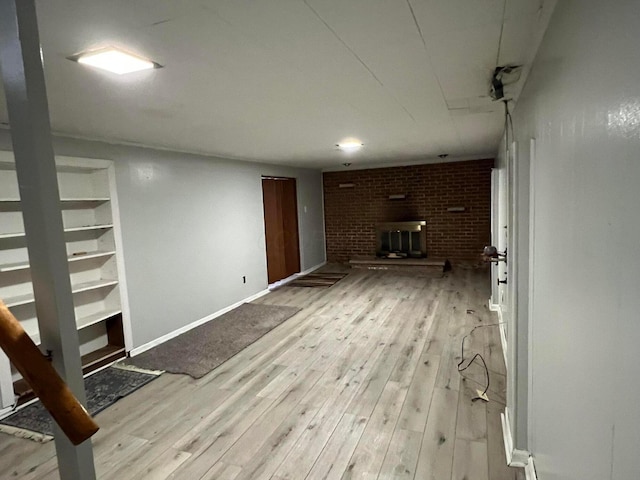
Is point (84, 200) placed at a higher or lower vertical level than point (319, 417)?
higher

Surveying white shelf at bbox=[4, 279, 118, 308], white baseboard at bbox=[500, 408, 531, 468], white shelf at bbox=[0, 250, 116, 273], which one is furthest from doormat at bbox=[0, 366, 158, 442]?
white baseboard at bbox=[500, 408, 531, 468]

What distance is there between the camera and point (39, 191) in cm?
74

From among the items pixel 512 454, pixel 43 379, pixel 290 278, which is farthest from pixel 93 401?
pixel 290 278

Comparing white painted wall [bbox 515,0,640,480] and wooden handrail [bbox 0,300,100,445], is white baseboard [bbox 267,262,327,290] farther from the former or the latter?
wooden handrail [bbox 0,300,100,445]

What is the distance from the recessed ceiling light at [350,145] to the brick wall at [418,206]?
276 centimetres

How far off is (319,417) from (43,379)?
2168mm

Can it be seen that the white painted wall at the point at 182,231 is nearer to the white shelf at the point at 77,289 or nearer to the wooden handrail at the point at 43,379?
the white shelf at the point at 77,289

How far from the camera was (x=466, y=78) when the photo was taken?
213 cm

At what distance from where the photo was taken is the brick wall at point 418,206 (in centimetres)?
711

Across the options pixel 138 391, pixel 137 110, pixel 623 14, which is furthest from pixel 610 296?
pixel 138 391

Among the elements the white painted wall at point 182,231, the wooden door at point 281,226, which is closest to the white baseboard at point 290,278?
the wooden door at point 281,226

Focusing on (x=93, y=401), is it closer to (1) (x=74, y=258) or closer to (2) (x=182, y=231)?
(1) (x=74, y=258)

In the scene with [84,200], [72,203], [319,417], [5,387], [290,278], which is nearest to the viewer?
[319,417]

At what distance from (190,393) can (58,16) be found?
2.56m
